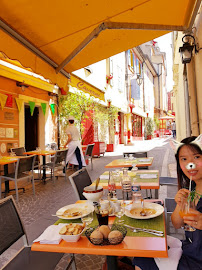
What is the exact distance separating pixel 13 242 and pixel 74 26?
2.97m

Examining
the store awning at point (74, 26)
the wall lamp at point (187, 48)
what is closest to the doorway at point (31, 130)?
the store awning at point (74, 26)

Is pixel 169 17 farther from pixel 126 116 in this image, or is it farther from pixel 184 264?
pixel 126 116

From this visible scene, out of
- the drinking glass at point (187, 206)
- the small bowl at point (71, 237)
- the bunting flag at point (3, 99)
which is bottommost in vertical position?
the small bowl at point (71, 237)

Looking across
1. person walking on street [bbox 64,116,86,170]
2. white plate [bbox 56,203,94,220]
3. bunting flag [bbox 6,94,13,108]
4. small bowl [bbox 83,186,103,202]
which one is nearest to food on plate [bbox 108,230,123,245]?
white plate [bbox 56,203,94,220]

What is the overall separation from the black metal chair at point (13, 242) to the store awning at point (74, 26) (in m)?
1.92

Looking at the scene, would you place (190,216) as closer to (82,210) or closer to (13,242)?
(82,210)

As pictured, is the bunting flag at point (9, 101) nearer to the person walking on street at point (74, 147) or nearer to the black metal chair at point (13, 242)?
the person walking on street at point (74, 147)

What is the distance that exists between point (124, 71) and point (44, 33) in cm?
1727

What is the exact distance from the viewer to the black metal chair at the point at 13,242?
1.70m

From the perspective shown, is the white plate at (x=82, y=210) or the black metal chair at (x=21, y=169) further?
the black metal chair at (x=21, y=169)

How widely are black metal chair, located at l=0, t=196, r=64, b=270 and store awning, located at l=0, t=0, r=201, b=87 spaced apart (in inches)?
75.5

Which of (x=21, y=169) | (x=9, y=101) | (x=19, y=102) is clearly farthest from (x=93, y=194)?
(x=19, y=102)

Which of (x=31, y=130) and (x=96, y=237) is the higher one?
(x=31, y=130)

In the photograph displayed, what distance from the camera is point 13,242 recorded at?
179cm
